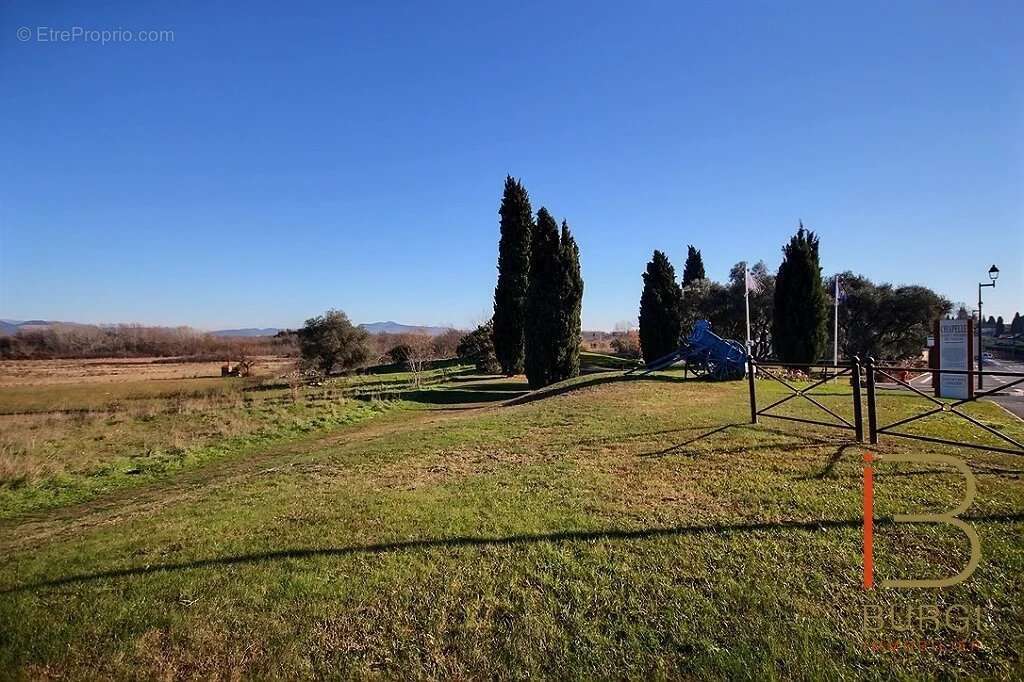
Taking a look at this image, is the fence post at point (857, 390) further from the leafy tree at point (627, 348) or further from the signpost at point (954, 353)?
the leafy tree at point (627, 348)

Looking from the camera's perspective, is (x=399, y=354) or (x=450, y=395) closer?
(x=450, y=395)

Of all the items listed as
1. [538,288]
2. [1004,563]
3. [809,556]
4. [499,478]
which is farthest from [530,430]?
[538,288]

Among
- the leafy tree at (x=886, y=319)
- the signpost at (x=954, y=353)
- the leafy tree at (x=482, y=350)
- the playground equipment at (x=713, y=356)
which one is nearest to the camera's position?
the signpost at (x=954, y=353)

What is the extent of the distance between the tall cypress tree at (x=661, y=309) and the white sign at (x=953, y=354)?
1745 centimetres

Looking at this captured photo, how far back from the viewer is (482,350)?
32.0 meters

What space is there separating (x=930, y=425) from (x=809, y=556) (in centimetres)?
602

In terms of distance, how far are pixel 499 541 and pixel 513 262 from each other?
23593mm

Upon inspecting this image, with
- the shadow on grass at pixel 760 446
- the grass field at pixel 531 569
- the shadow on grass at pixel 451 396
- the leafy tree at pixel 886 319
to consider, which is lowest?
the shadow on grass at pixel 451 396

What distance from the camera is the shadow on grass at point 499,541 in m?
3.71

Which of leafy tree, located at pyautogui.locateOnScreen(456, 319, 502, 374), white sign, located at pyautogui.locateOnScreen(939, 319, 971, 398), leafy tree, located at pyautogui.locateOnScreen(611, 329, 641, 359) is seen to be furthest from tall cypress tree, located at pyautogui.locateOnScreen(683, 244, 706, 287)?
white sign, located at pyautogui.locateOnScreen(939, 319, 971, 398)

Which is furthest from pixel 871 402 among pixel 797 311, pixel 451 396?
pixel 797 311

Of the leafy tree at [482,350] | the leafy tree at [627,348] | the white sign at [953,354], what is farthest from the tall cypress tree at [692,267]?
the white sign at [953,354]

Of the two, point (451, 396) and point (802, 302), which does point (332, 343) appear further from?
point (802, 302)

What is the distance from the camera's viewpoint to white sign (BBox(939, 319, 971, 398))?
10078mm
